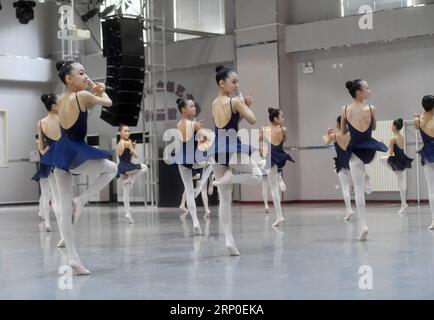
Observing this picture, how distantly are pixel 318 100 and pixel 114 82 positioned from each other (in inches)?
167

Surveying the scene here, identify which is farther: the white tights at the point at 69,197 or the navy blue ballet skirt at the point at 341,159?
the navy blue ballet skirt at the point at 341,159

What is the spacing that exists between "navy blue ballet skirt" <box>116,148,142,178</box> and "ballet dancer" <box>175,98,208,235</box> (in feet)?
7.87

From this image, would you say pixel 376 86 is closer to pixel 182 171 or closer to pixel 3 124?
pixel 182 171

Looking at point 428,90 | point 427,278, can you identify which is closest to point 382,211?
point 428,90

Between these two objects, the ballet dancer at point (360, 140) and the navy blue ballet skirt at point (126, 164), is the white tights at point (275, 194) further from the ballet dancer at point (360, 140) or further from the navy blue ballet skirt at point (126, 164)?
the navy blue ballet skirt at point (126, 164)

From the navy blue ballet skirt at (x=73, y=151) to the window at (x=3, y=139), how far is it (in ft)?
45.4

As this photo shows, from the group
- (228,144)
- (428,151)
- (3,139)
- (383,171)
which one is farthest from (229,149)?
(3,139)

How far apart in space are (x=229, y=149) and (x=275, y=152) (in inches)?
146

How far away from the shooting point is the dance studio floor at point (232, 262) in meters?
4.28

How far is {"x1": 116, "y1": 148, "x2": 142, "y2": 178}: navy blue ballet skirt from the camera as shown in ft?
35.1

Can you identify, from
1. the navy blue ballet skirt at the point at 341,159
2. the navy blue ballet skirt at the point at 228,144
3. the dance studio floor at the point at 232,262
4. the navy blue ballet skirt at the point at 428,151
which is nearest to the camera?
the dance studio floor at the point at 232,262

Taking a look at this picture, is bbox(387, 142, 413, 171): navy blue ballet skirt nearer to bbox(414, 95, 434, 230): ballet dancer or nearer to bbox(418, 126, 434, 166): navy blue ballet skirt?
bbox(414, 95, 434, 230): ballet dancer

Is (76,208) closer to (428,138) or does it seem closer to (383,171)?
(428,138)

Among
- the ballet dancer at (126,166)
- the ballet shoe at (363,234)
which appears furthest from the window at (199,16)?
the ballet shoe at (363,234)
